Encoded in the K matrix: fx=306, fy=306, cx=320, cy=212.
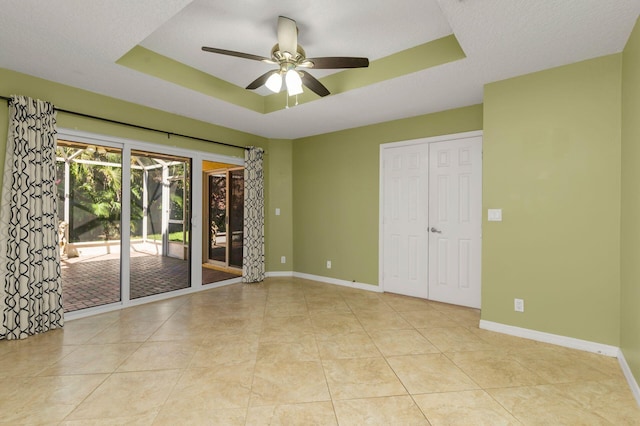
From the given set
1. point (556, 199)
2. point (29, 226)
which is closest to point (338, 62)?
point (556, 199)

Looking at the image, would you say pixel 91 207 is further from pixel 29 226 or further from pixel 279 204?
pixel 279 204

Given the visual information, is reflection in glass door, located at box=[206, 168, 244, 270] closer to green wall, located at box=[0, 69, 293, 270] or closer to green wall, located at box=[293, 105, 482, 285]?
green wall, located at box=[0, 69, 293, 270]

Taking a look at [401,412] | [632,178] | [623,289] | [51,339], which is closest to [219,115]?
[51,339]

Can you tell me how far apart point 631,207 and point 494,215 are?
3.36 ft

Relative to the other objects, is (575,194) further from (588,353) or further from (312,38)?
(312,38)

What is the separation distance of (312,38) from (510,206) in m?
2.51

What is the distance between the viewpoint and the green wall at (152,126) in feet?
9.95

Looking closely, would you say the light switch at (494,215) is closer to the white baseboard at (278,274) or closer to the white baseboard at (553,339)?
the white baseboard at (553,339)

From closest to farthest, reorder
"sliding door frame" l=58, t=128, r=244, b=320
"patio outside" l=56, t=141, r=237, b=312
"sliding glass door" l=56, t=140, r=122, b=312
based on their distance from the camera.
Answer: "sliding door frame" l=58, t=128, r=244, b=320 → "sliding glass door" l=56, t=140, r=122, b=312 → "patio outside" l=56, t=141, r=237, b=312

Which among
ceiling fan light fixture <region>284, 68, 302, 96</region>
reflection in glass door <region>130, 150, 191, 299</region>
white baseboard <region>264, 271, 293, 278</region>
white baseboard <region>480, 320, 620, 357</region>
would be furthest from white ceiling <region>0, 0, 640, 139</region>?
white baseboard <region>264, 271, 293, 278</region>

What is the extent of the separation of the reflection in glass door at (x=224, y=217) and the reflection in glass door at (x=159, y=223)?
935 millimetres

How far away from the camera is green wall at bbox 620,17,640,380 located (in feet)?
6.96

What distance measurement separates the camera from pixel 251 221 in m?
5.16

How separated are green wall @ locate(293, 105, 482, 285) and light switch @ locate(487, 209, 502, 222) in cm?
137
